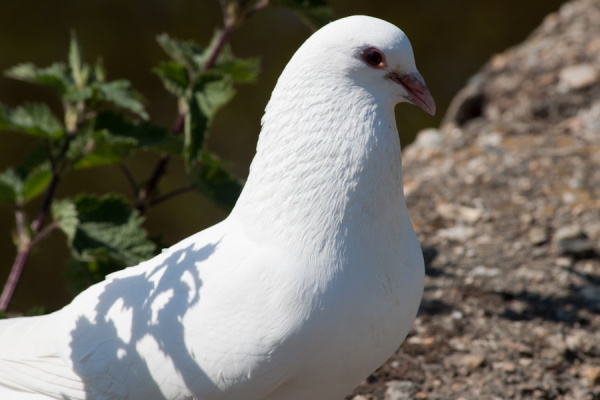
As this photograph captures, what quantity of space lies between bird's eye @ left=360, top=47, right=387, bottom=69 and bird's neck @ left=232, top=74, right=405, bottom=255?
8 cm

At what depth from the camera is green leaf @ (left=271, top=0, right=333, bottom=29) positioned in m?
2.56

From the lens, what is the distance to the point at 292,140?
1.82 metres

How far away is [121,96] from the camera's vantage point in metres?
2.45

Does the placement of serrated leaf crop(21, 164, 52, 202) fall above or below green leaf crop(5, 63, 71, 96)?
below

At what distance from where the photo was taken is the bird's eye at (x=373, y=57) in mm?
1791

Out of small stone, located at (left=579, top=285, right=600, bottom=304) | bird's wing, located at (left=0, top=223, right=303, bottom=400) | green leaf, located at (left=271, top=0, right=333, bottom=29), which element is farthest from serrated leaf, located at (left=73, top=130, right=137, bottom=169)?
small stone, located at (left=579, top=285, right=600, bottom=304)

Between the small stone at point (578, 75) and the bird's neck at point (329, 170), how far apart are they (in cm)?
278

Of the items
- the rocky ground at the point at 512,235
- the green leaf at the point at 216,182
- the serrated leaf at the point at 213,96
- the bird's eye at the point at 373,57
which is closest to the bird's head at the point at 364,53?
the bird's eye at the point at 373,57

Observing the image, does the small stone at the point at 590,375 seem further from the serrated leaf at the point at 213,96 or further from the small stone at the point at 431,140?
the small stone at the point at 431,140

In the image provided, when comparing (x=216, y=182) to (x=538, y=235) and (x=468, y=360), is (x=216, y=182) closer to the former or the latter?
(x=468, y=360)

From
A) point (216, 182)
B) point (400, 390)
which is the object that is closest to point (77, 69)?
point (216, 182)

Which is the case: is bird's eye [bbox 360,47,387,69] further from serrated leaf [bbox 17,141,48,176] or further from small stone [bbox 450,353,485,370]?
serrated leaf [bbox 17,141,48,176]

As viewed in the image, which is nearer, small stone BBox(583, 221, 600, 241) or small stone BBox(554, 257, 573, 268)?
small stone BBox(554, 257, 573, 268)

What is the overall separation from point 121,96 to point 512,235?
1806 millimetres
